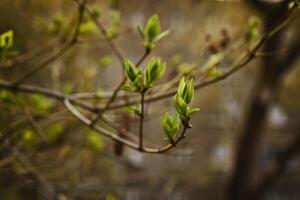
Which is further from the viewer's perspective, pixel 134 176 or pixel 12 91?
pixel 134 176

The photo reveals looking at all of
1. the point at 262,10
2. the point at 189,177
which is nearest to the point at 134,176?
the point at 189,177

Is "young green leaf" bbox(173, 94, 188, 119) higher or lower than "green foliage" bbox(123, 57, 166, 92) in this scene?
lower

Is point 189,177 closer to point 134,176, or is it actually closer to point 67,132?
point 134,176

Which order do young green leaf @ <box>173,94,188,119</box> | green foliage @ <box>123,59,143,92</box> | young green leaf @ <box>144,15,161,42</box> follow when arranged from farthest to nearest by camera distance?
1. young green leaf @ <box>144,15,161,42</box>
2. green foliage @ <box>123,59,143,92</box>
3. young green leaf @ <box>173,94,188,119</box>

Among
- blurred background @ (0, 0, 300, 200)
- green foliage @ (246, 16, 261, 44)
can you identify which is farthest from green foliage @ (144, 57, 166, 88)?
green foliage @ (246, 16, 261, 44)

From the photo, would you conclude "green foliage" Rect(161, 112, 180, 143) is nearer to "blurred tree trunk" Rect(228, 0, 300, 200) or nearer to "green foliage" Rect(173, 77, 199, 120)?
"green foliage" Rect(173, 77, 199, 120)

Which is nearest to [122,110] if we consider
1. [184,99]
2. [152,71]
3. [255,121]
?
[152,71]

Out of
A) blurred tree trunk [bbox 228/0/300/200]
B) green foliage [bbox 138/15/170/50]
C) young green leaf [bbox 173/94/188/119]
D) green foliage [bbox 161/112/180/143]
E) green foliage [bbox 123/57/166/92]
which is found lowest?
blurred tree trunk [bbox 228/0/300/200]
